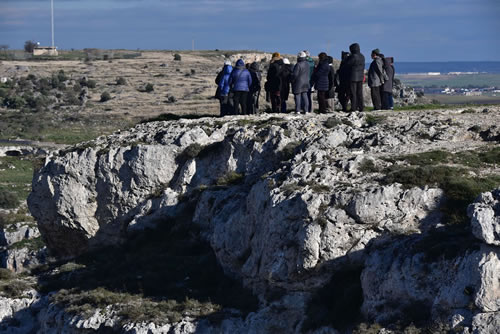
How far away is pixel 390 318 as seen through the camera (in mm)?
12773

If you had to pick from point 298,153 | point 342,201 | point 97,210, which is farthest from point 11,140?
point 342,201

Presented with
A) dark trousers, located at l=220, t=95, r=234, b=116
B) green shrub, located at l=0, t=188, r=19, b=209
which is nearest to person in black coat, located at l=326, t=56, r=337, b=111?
dark trousers, located at l=220, t=95, r=234, b=116

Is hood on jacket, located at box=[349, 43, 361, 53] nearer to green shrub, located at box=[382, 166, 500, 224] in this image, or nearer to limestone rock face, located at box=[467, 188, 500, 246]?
green shrub, located at box=[382, 166, 500, 224]

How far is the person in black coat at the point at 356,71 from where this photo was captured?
74.6ft

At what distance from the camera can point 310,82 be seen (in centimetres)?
2358

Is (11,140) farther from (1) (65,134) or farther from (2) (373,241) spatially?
(2) (373,241)

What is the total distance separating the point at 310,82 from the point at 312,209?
951 centimetres

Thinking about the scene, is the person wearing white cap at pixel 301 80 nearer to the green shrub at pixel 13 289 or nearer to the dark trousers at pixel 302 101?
the dark trousers at pixel 302 101

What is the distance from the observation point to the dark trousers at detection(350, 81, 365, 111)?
23062mm

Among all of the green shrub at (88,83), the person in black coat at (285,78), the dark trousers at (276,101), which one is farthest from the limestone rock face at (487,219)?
the green shrub at (88,83)

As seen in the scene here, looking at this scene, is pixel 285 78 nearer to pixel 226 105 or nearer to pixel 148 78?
pixel 226 105

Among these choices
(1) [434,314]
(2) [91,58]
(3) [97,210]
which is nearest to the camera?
(1) [434,314]

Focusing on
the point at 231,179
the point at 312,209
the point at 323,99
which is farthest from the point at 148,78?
the point at 312,209

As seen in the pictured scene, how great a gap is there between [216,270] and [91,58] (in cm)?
10049
